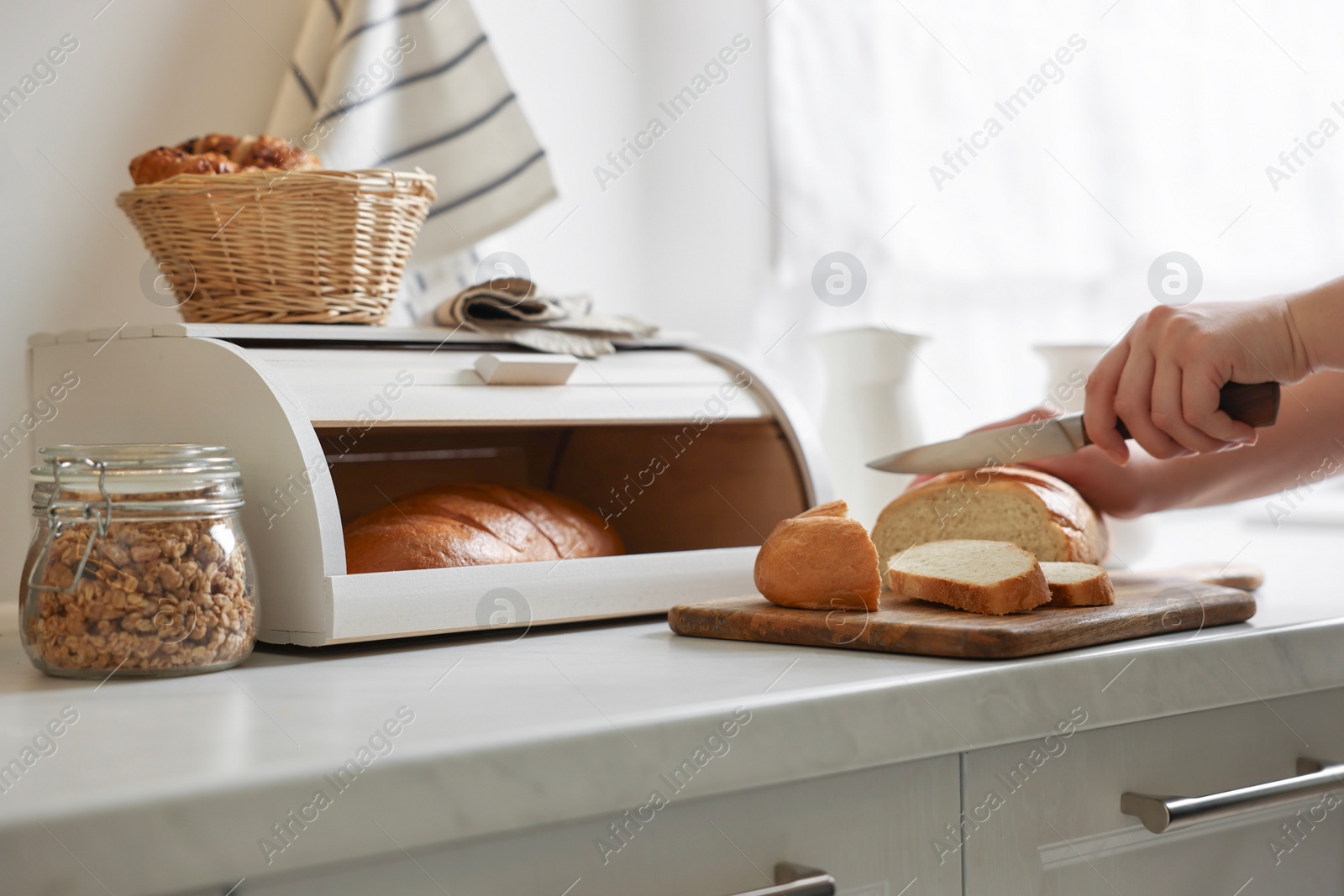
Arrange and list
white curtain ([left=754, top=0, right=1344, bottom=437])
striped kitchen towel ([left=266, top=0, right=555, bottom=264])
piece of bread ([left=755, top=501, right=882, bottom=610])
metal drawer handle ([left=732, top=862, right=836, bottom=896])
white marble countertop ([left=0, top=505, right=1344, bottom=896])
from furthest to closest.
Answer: white curtain ([left=754, top=0, right=1344, bottom=437]) < striped kitchen towel ([left=266, top=0, right=555, bottom=264]) < piece of bread ([left=755, top=501, right=882, bottom=610]) < metal drawer handle ([left=732, top=862, right=836, bottom=896]) < white marble countertop ([left=0, top=505, right=1344, bottom=896])

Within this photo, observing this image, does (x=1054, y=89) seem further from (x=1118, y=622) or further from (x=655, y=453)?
(x=1118, y=622)

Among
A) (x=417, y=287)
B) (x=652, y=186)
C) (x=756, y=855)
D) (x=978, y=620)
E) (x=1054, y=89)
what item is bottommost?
(x=756, y=855)

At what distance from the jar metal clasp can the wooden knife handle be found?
844 millimetres

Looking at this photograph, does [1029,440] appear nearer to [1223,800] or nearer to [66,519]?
[1223,800]

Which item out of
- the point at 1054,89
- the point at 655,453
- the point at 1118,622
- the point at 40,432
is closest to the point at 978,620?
the point at 1118,622

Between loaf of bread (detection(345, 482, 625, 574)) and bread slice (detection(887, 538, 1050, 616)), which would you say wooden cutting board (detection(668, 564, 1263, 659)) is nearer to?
bread slice (detection(887, 538, 1050, 616))

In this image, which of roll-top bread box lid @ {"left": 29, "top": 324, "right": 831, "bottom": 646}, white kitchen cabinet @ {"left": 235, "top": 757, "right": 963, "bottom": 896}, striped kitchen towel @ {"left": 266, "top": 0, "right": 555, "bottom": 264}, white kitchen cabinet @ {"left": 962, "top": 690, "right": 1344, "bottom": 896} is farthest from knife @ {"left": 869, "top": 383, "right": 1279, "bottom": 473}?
striped kitchen towel @ {"left": 266, "top": 0, "right": 555, "bottom": 264}

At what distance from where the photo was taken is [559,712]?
2.13 feet

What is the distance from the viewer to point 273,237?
1.01 meters

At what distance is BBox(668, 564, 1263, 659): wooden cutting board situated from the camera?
78 cm

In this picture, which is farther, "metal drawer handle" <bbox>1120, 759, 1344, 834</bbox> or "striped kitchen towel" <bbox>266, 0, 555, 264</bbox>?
"striped kitchen towel" <bbox>266, 0, 555, 264</bbox>

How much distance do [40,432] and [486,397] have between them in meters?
0.42

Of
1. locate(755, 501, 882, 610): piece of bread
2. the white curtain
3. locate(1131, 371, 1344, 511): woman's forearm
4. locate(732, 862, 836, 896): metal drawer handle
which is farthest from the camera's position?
the white curtain

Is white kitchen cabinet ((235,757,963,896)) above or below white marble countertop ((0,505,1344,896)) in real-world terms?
below
